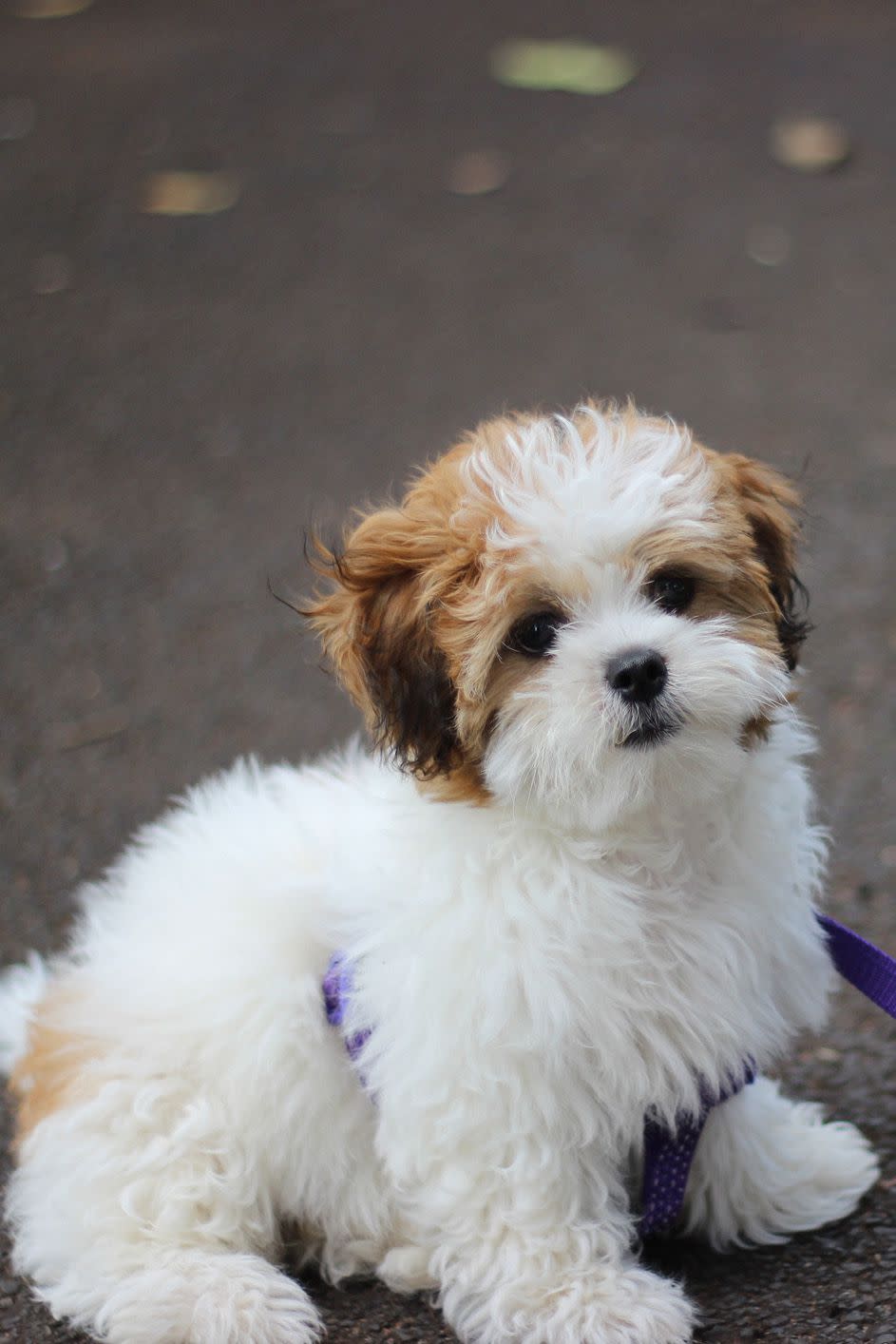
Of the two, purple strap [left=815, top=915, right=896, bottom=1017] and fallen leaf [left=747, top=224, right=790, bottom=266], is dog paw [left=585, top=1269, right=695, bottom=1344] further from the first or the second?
fallen leaf [left=747, top=224, right=790, bottom=266]

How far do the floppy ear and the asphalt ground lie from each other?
112cm

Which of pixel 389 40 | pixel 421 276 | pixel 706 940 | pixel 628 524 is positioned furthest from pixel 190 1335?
pixel 389 40

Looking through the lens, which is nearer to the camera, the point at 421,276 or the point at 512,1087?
the point at 512,1087

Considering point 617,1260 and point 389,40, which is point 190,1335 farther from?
point 389,40

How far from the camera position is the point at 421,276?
912 cm

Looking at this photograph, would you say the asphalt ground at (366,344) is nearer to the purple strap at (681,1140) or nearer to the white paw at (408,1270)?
the white paw at (408,1270)

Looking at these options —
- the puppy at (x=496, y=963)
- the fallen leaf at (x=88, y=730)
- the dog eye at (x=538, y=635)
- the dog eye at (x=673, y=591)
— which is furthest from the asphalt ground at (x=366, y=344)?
the dog eye at (x=538, y=635)

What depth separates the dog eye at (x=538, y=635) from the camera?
110 inches

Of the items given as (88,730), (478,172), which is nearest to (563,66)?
(478,172)

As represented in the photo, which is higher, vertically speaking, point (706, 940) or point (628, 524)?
point (628, 524)

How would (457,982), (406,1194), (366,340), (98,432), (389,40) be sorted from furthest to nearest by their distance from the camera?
1. (389,40)
2. (366,340)
3. (98,432)
4. (406,1194)
5. (457,982)

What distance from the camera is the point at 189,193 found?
33.2 feet

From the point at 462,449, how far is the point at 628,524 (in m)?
0.41

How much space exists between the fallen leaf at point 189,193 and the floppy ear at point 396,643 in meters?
7.48
